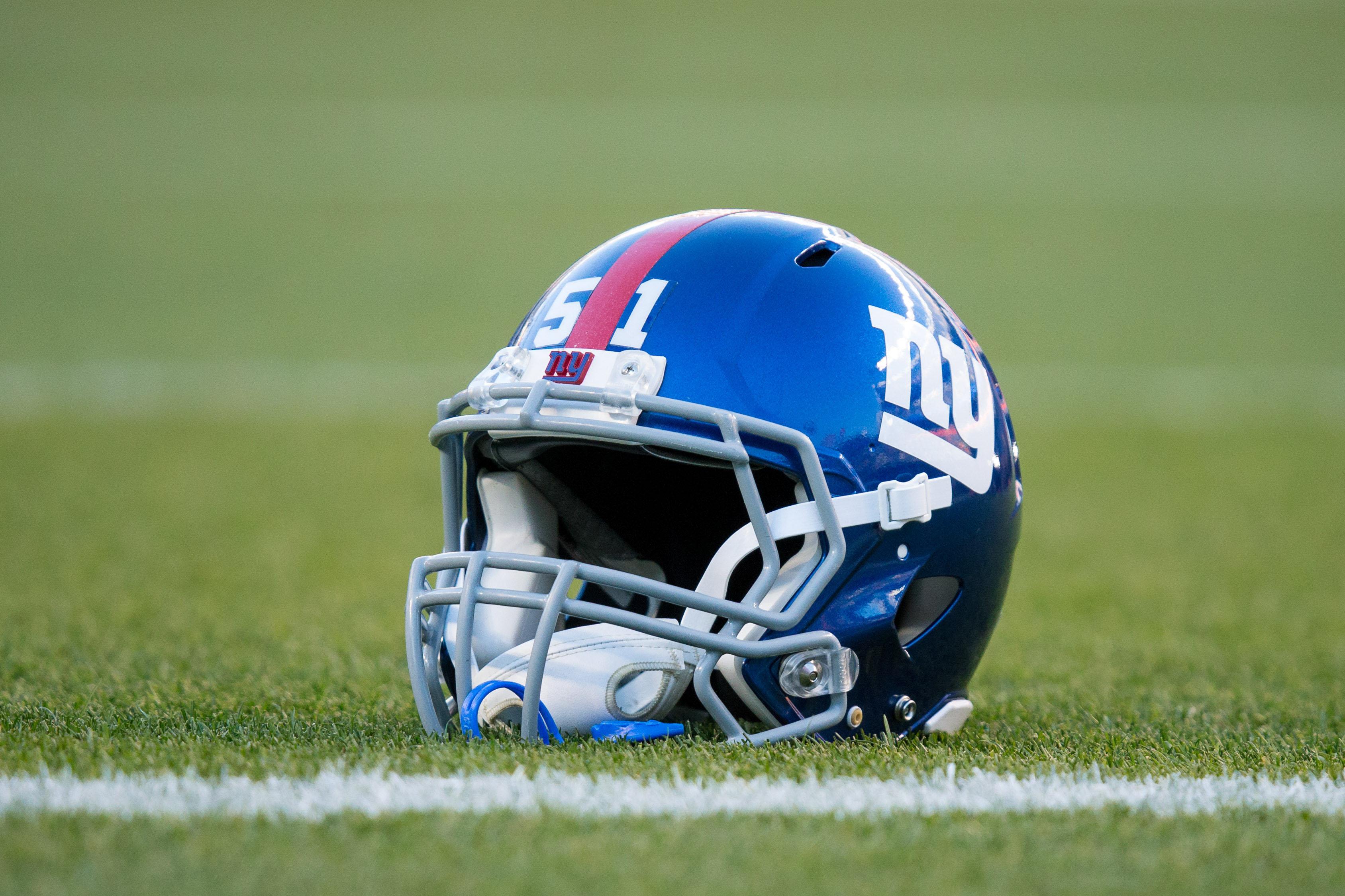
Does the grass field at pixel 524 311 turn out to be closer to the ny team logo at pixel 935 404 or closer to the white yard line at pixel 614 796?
the white yard line at pixel 614 796

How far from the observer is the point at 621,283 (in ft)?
6.04

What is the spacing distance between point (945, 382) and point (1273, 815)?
664mm

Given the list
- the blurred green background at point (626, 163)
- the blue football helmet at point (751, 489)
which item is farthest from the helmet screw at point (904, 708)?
the blurred green background at point (626, 163)

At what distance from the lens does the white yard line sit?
1.43 metres

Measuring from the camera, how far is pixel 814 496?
172 centimetres

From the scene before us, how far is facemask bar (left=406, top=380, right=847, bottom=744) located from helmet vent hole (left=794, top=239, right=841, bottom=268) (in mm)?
276

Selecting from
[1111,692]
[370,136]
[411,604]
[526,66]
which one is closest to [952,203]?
[370,136]

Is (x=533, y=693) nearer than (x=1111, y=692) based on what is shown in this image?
Yes

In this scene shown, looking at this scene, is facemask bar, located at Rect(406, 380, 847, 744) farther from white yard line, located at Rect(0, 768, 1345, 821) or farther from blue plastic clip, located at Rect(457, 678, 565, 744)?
white yard line, located at Rect(0, 768, 1345, 821)

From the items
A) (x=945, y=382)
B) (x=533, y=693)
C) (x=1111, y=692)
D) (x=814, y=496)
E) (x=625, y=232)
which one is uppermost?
(x=625, y=232)

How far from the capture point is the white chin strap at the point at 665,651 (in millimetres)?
1738

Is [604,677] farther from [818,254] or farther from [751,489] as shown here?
[818,254]

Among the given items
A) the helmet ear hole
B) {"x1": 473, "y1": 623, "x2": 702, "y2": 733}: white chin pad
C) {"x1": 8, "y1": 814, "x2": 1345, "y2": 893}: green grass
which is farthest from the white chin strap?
{"x1": 8, "y1": 814, "x2": 1345, "y2": 893}: green grass

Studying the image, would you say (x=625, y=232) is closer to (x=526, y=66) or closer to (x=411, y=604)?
(x=411, y=604)
